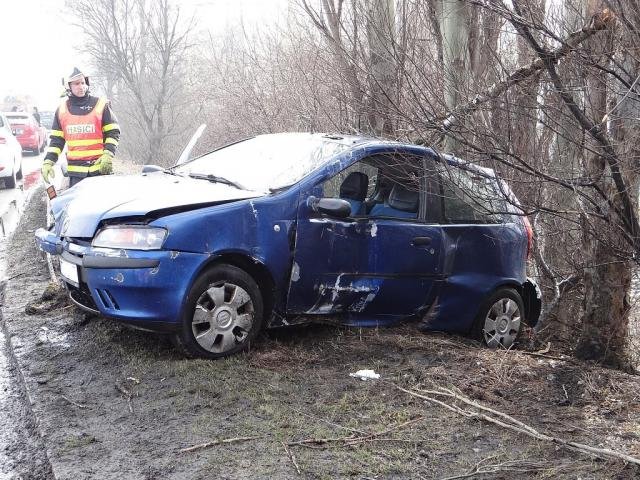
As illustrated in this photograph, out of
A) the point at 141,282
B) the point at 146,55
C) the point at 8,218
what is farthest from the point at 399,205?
the point at 146,55

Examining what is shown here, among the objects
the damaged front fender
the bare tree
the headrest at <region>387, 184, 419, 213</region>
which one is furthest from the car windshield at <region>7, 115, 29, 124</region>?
the headrest at <region>387, 184, 419, 213</region>

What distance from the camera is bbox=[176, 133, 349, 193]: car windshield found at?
16.1ft

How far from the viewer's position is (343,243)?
4.88m

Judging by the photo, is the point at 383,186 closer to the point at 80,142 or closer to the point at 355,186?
the point at 355,186

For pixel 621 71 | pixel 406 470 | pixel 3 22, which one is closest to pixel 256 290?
pixel 406 470

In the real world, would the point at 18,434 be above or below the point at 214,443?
below

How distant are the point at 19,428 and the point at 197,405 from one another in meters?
0.93

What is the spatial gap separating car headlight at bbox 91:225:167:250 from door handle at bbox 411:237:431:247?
1.95 metres

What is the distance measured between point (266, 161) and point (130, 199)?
1.13m

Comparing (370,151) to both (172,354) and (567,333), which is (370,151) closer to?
(172,354)

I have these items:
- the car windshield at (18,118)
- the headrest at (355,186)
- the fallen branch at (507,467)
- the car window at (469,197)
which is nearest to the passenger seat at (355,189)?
the headrest at (355,186)

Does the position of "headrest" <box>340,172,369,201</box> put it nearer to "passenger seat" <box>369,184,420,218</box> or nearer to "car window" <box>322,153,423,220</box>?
"car window" <box>322,153,423,220</box>

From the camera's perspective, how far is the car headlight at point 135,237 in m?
4.18

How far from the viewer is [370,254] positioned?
5.04 m
